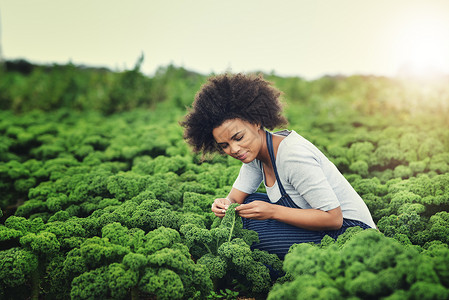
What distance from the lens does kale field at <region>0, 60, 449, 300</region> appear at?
2.08 m

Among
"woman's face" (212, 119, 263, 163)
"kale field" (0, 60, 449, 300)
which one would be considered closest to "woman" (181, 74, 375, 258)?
"woman's face" (212, 119, 263, 163)

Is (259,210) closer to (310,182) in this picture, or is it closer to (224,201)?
(310,182)

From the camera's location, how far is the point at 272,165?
292cm

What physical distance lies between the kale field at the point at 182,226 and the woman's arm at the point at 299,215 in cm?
12

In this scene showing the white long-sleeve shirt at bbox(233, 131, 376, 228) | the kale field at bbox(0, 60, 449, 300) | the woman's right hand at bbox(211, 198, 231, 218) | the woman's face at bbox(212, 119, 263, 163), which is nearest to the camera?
the kale field at bbox(0, 60, 449, 300)

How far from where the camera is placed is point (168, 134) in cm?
619

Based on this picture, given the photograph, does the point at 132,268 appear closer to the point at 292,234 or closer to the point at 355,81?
the point at 292,234

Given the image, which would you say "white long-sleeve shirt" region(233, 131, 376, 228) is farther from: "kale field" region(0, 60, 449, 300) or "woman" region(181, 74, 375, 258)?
"kale field" region(0, 60, 449, 300)

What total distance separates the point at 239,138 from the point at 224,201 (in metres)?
0.66

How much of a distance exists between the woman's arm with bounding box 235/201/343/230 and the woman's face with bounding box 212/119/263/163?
1.33 feet

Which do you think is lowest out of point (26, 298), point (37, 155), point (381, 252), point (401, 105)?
point (26, 298)

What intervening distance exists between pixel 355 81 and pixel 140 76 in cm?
754

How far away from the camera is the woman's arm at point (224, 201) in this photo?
10.0ft

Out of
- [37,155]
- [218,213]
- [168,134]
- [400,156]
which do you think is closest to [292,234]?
[218,213]
